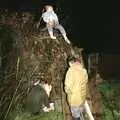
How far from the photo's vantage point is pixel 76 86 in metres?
8.37

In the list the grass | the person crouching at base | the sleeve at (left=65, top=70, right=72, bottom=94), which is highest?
the sleeve at (left=65, top=70, right=72, bottom=94)

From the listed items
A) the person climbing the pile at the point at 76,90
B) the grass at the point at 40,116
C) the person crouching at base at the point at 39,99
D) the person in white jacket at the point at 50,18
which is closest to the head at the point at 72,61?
the person climbing the pile at the point at 76,90

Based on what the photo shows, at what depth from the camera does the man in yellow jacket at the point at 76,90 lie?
8367 millimetres

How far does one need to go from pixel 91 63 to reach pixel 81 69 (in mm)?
1642

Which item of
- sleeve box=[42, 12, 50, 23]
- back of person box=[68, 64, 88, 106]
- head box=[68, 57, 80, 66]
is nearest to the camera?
back of person box=[68, 64, 88, 106]

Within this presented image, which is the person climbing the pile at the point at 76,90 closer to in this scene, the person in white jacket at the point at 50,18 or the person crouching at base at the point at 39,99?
the person crouching at base at the point at 39,99

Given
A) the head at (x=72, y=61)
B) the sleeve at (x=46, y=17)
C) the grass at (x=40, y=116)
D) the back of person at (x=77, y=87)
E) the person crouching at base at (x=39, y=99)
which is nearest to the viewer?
the back of person at (x=77, y=87)

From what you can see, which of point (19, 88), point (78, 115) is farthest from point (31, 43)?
point (78, 115)

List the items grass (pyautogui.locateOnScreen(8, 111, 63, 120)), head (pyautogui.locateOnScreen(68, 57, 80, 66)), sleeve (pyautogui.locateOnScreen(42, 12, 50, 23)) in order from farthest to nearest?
sleeve (pyautogui.locateOnScreen(42, 12, 50, 23)) < head (pyautogui.locateOnScreen(68, 57, 80, 66)) < grass (pyautogui.locateOnScreen(8, 111, 63, 120))

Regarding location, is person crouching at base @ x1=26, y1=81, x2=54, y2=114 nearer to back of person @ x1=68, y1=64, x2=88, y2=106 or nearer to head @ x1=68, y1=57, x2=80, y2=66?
head @ x1=68, y1=57, x2=80, y2=66

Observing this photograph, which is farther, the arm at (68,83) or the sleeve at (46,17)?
the sleeve at (46,17)

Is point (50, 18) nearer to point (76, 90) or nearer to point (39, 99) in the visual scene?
point (39, 99)

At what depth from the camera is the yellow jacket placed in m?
8.37

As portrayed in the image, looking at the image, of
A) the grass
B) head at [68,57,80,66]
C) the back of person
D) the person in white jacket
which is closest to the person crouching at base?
the grass
